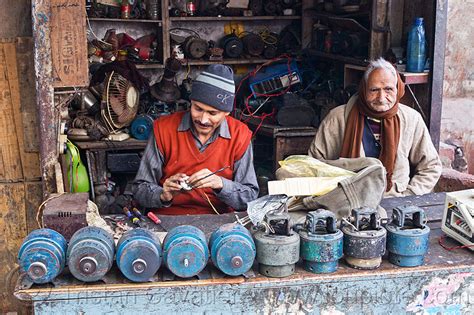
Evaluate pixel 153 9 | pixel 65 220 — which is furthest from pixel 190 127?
pixel 153 9

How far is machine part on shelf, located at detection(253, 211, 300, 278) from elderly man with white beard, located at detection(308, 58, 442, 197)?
1.54m

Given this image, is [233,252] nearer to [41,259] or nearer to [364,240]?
[364,240]

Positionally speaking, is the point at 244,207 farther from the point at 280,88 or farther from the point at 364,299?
the point at 280,88

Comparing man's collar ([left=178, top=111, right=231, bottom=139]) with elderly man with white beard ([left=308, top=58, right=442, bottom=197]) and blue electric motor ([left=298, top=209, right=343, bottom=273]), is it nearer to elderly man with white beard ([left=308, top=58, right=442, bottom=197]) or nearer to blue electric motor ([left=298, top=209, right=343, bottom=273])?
elderly man with white beard ([left=308, top=58, right=442, bottom=197])

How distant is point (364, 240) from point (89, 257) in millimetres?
1043

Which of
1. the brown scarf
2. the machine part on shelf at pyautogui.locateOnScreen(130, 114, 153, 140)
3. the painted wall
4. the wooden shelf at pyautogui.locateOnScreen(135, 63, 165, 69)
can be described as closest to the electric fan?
the machine part on shelf at pyautogui.locateOnScreen(130, 114, 153, 140)

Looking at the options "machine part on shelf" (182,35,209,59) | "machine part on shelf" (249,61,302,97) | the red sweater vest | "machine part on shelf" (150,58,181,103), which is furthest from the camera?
"machine part on shelf" (182,35,209,59)

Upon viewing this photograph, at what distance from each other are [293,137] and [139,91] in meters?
1.46

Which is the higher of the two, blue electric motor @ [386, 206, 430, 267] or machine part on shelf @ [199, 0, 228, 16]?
machine part on shelf @ [199, 0, 228, 16]

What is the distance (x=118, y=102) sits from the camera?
5594 mm

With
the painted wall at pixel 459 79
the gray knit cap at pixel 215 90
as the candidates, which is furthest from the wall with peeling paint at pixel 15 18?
the painted wall at pixel 459 79

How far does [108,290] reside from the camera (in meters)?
2.39

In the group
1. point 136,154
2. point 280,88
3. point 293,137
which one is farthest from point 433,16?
point 136,154

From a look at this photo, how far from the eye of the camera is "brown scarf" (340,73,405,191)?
3928 mm
